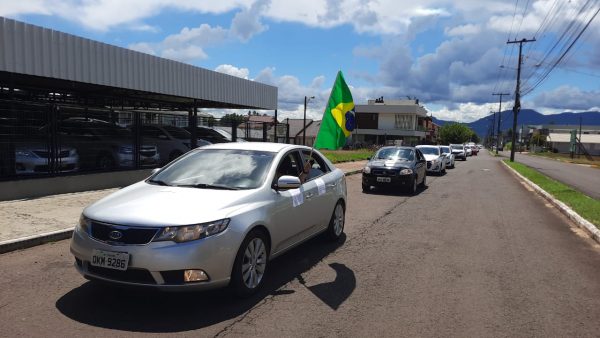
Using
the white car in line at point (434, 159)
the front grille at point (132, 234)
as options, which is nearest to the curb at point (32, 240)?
the front grille at point (132, 234)

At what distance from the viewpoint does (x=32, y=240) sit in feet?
22.4

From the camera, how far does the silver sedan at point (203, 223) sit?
13.6ft

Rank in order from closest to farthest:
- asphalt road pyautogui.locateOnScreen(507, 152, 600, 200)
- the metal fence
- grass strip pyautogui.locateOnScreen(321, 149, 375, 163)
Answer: the metal fence, asphalt road pyautogui.locateOnScreen(507, 152, 600, 200), grass strip pyautogui.locateOnScreen(321, 149, 375, 163)

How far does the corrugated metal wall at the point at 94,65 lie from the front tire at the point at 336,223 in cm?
985

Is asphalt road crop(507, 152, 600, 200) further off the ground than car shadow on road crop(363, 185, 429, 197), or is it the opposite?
car shadow on road crop(363, 185, 429, 197)

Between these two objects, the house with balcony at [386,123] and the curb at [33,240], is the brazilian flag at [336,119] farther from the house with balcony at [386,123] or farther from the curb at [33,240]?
the house with balcony at [386,123]

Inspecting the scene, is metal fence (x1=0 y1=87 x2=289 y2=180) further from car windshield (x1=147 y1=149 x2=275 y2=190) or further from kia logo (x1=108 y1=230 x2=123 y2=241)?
kia logo (x1=108 y1=230 x2=123 y2=241)

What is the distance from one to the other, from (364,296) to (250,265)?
127 cm

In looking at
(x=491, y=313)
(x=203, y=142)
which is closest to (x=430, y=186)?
(x=203, y=142)

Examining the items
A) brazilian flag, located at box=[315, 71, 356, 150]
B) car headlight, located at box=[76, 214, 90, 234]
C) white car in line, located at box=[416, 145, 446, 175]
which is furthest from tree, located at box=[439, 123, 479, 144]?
car headlight, located at box=[76, 214, 90, 234]

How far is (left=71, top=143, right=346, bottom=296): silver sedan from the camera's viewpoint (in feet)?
13.6

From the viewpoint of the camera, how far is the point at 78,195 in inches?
430

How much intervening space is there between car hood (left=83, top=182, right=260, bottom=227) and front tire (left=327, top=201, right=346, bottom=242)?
2.47 m

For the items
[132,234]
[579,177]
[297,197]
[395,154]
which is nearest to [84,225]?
[132,234]
